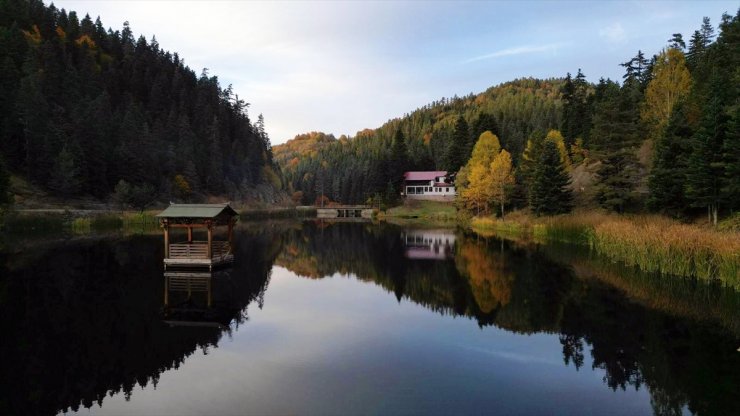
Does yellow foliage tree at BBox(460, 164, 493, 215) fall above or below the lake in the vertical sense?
above

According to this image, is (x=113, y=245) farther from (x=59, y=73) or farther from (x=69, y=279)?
(x=59, y=73)

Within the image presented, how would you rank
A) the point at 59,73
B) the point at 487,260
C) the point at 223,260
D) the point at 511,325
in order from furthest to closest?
1. the point at 59,73
2. the point at 487,260
3. the point at 223,260
4. the point at 511,325

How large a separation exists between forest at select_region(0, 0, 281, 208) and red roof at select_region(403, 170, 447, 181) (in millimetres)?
42860

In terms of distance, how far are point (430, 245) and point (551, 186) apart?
1914 centimetres

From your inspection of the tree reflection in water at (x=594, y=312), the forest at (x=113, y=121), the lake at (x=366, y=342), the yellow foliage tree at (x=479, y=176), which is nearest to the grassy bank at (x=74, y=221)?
the forest at (x=113, y=121)

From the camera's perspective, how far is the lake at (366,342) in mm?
12445

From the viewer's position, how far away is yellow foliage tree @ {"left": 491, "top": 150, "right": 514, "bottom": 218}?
7212cm

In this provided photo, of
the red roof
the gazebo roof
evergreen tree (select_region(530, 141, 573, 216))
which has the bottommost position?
the gazebo roof

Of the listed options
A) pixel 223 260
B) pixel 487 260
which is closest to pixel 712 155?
pixel 487 260

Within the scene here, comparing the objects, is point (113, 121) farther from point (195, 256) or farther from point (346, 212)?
point (195, 256)

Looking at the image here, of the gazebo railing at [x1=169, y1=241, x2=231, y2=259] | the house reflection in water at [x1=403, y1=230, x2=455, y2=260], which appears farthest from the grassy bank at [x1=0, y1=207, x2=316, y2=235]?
the house reflection in water at [x1=403, y1=230, x2=455, y2=260]

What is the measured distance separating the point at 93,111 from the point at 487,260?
88.5 meters

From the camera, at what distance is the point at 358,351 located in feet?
54.9

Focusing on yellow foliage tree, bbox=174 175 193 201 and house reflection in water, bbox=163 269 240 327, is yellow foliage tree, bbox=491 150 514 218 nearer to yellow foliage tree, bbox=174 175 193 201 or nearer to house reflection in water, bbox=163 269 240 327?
house reflection in water, bbox=163 269 240 327
